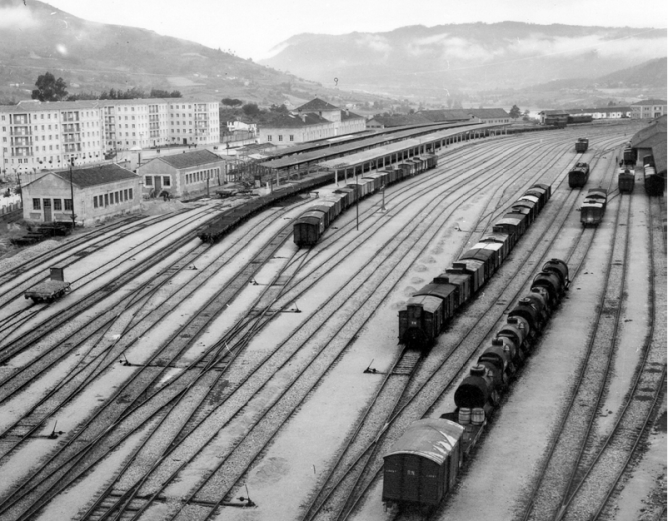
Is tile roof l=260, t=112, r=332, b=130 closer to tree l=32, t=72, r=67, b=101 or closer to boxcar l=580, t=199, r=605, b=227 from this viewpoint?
tree l=32, t=72, r=67, b=101

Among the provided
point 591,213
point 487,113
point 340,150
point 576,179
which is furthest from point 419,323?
point 487,113

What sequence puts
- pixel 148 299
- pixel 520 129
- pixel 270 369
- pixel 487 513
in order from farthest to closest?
pixel 520 129 < pixel 148 299 < pixel 270 369 < pixel 487 513

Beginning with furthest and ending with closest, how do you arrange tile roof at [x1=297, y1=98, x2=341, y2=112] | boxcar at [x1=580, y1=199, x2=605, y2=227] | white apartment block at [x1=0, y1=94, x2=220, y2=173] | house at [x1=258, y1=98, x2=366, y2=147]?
1. tile roof at [x1=297, y1=98, x2=341, y2=112]
2. house at [x1=258, y1=98, x2=366, y2=147]
3. white apartment block at [x1=0, y1=94, x2=220, y2=173]
4. boxcar at [x1=580, y1=199, x2=605, y2=227]

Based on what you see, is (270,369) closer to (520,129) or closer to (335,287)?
(335,287)

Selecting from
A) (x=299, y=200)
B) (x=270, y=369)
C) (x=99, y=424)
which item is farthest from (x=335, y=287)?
(x=299, y=200)

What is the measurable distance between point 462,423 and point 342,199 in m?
38.6


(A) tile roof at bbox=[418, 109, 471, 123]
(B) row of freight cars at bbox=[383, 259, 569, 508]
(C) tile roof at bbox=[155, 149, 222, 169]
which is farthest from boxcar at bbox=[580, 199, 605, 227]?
(A) tile roof at bbox=[418, 109, 471, 123]

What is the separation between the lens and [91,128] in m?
128

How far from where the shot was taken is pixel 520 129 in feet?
477

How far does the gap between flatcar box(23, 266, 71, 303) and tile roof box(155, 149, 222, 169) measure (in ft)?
117

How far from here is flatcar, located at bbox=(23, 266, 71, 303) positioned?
42.0 meters

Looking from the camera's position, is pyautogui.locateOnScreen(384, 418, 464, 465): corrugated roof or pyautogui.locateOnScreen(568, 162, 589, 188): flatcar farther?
pyautogui.locateOnScreen(568, 162, 589, 188): flatcar

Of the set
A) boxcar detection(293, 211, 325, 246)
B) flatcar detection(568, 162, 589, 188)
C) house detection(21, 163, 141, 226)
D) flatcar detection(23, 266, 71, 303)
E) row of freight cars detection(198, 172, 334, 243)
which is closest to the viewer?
flatcar detection(23, 266, 71, 303)

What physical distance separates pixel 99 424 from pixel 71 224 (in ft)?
118
